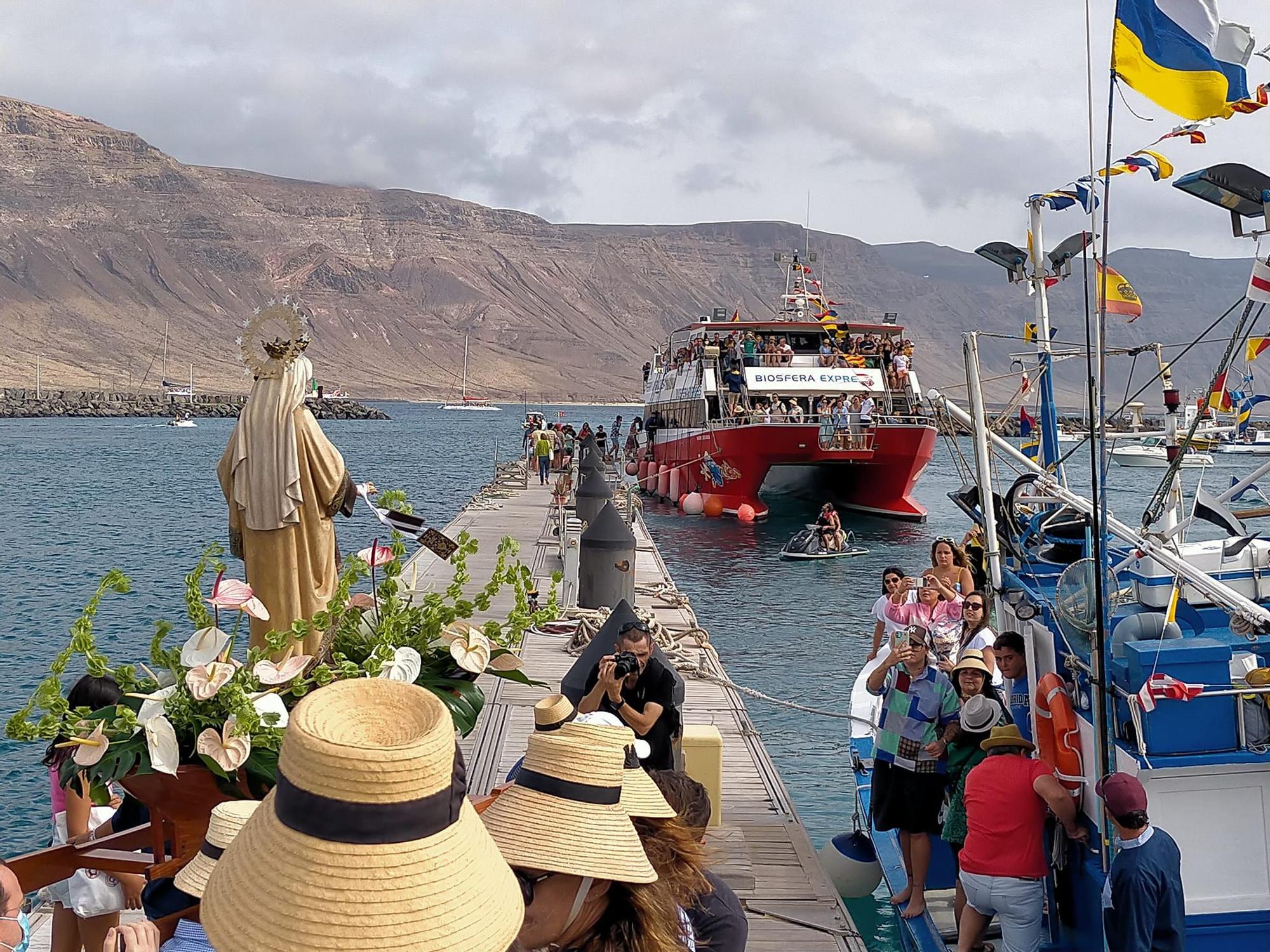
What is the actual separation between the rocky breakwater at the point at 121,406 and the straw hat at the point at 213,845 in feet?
437

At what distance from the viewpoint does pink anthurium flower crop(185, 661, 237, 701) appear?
3748 millimetres

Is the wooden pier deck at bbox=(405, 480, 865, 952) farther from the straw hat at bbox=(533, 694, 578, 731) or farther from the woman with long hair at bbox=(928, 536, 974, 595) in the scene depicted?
the woman with long hair at bbox=(928, 536, 974, 595)

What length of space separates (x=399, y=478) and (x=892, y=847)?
2134 inches

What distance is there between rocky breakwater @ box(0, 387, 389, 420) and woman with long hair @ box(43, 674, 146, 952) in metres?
132

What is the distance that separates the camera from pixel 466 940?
6.88 ft

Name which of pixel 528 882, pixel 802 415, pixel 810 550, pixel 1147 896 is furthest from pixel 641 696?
pixel 802 415

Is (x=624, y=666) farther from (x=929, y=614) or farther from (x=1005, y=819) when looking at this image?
(x=929, y=614)

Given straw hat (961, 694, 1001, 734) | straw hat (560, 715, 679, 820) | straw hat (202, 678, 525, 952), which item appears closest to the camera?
straw hat (202, 678, 525, 952)

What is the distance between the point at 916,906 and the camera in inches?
272

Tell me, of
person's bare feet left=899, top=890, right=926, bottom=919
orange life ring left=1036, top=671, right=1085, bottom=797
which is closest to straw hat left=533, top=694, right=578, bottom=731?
orange life ring left=1036, top=671, right=1085, bottom=797

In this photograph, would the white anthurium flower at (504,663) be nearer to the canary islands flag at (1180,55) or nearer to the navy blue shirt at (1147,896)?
the navy blue shirt at (1147,896)

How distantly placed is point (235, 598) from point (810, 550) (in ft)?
83.0

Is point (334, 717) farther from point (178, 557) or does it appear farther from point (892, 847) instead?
point (178, 557)

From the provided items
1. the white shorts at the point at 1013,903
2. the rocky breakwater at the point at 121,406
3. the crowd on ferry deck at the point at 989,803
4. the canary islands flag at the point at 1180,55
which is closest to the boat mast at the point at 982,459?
the crowd on ferry deck at the point at 989,803
